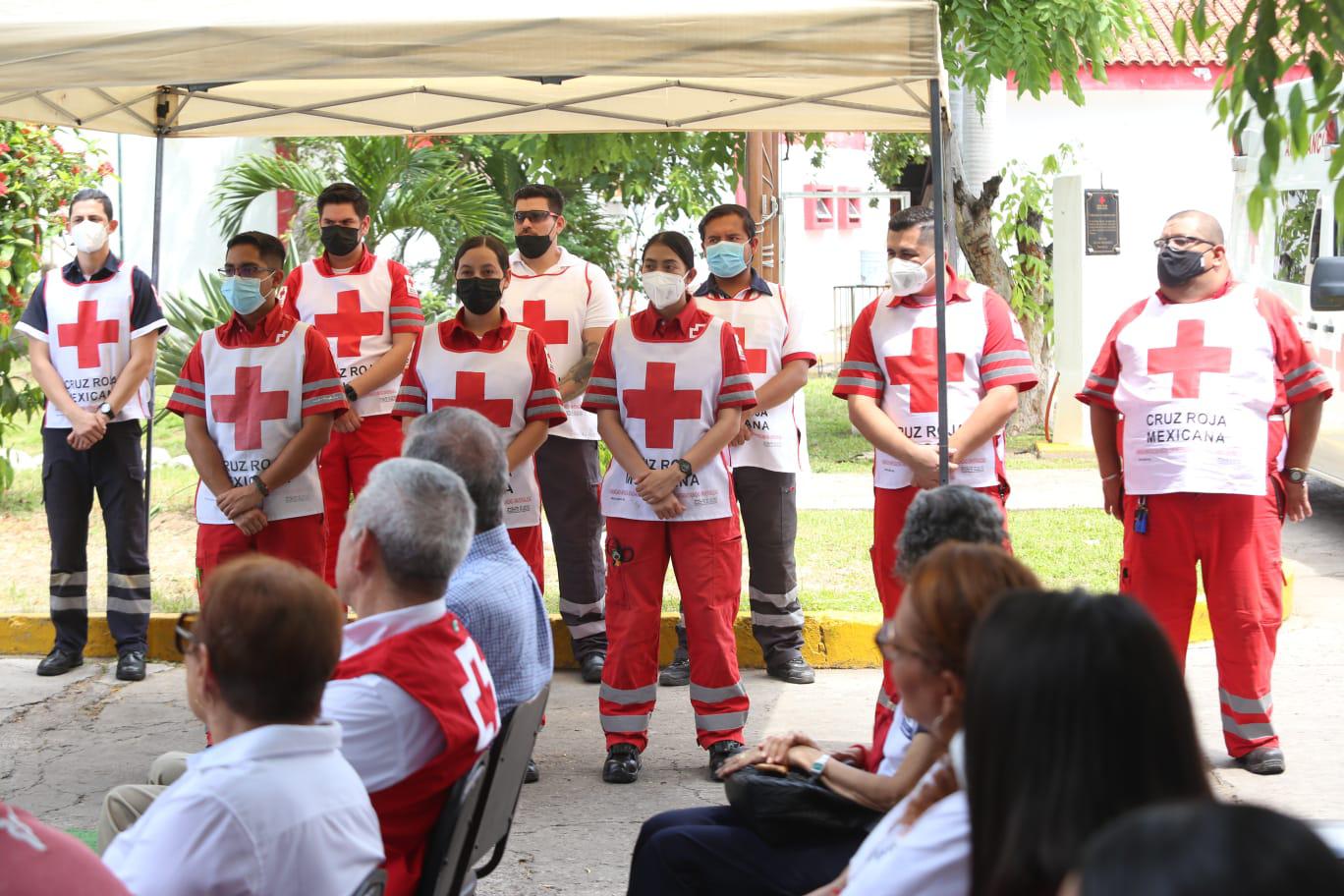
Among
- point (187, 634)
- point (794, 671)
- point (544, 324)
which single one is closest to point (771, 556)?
point (794, 671)

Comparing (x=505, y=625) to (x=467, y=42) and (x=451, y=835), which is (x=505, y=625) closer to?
(x=451, y=835)

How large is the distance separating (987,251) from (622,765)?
28.2ft

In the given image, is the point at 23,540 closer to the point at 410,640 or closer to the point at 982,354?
the point at 982,354

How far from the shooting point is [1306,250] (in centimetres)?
961

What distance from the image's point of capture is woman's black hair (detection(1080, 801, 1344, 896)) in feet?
3.62

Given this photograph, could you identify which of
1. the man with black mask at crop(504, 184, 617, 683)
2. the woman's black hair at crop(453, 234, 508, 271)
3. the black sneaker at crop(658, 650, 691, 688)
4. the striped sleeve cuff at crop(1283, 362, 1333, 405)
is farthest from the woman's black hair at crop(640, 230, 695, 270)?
the striped sleeve cuff at crop(1283, 362, 1333, 405)

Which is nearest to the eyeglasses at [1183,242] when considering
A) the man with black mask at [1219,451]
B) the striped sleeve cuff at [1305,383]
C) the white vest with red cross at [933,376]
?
the man with black mask at [1219,451]

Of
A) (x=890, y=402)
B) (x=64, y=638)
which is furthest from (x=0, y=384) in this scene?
(x=890, y=402)

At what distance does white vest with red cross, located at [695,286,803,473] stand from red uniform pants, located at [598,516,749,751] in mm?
857

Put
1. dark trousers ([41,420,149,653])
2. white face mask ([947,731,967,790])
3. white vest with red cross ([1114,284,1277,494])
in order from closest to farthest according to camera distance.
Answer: white face mask ([947,731,967,790]) → white vest with red cross ([1114,284,1277,494]) → dark trousers ([41,420,149,653])

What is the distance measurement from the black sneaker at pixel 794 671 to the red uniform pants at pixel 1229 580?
167cm

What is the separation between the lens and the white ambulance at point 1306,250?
8969 mm

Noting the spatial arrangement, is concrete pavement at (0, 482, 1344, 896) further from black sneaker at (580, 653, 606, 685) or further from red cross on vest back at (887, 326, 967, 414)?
red cross on vest back at (887, 326, 967, 414)

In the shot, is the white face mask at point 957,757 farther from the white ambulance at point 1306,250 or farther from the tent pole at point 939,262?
the white ambulance at point 1306,250
